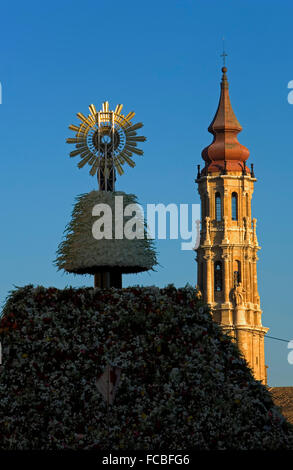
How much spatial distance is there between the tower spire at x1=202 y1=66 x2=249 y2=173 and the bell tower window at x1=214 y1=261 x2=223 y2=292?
1012 cm

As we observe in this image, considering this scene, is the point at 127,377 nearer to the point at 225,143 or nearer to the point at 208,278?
the point at 208,278

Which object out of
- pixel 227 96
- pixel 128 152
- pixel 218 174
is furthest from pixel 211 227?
pixel 128 152

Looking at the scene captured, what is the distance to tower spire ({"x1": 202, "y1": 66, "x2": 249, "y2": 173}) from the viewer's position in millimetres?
118312

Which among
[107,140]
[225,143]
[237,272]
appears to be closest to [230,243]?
[237,272]

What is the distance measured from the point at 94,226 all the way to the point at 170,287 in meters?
2.03

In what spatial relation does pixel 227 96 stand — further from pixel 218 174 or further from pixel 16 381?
pixel 16 381

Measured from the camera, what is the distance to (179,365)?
2097cm

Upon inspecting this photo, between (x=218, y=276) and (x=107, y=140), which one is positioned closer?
(x=107, y=140)

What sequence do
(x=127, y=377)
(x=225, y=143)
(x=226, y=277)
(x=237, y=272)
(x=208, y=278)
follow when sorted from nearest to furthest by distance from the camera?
(x=127, y=377)
(x=208, y=278)
(x=226, y=277)
(x=237, y=272)
(x=225, y=143)

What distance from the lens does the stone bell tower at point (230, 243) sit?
→ 115550 millimetres

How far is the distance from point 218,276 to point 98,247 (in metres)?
95.6

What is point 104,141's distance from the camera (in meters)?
23.8

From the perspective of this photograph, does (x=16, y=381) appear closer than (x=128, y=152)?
Yes

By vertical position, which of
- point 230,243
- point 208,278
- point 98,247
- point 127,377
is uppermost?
point 230,243
